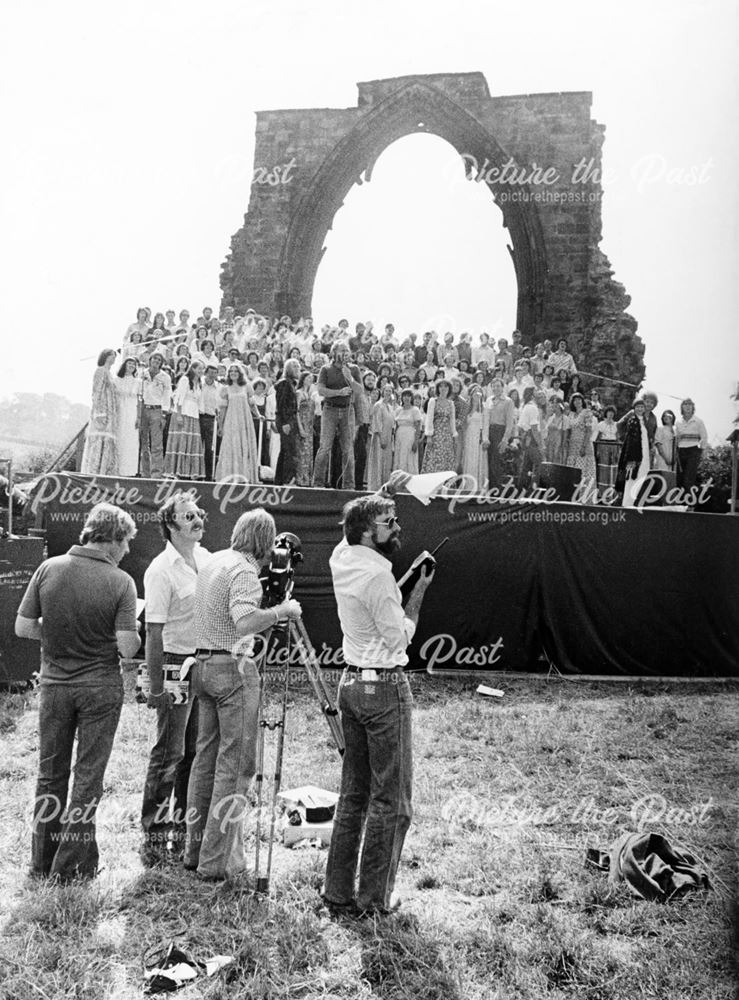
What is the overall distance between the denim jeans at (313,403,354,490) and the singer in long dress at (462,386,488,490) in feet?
6.09

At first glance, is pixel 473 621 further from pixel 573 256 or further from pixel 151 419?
pixel 573 256

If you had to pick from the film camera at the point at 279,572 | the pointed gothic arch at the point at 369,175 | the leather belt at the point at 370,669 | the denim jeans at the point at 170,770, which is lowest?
the denim jeans at the point at 170,770

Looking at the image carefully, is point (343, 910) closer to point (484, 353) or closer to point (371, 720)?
point (371, 720)

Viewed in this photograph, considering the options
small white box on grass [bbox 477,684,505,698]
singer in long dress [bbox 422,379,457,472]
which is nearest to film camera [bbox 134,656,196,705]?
small white box on grass [bbox 477,684,505,698]

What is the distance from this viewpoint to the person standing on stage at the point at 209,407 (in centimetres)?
1220

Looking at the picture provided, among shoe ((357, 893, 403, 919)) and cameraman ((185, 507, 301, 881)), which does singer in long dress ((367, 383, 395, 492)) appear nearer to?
cameraman ((185, 507, 301, 881))

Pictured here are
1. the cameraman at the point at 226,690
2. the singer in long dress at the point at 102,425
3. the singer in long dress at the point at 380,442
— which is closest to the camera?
the cameraman at the point at 226,690

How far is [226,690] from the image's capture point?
3.98 m

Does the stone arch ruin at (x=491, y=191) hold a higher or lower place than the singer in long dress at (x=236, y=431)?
higher

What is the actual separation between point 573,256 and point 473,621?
487 inches

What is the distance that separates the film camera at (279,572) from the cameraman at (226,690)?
6 centimetres

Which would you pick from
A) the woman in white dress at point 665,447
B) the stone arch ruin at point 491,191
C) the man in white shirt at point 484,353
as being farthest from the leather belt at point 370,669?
the stone arch ruin at point 491,191

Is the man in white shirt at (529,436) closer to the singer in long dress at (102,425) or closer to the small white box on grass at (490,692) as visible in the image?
the small white box on grass at (490,692)

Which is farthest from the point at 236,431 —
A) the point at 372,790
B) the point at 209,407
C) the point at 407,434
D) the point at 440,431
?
the point at 372,790
